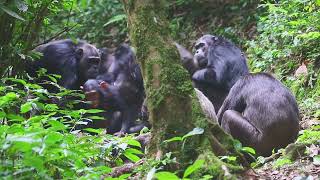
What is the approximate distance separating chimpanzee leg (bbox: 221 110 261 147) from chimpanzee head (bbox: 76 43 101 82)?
320 centimetres

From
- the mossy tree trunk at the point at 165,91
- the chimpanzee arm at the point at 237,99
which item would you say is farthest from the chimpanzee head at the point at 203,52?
the mossy tree trunk at the point at 165,91

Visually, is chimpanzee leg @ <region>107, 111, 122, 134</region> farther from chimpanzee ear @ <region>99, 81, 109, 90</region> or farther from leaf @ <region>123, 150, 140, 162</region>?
leaf @ <region>123, 150, 140, 162</region>

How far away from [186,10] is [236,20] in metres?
1.69

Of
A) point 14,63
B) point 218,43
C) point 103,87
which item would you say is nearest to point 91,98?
point 103,87

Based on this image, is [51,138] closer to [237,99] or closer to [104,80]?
[237,99]

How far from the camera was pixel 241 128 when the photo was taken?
693cm

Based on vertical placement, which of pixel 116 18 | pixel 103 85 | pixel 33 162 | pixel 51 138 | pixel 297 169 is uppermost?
pixel 116 18

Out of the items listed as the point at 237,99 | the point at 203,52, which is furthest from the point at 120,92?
the point at 237,99

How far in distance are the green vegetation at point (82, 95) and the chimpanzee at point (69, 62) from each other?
543mm

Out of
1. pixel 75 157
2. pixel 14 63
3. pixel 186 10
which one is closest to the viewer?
pixel 75 157

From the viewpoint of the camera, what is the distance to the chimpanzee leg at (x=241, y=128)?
687cm

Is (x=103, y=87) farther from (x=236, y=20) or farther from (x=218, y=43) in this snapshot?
(x=236, y=20)

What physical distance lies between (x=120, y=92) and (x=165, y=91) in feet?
17.7

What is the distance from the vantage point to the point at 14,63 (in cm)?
594
